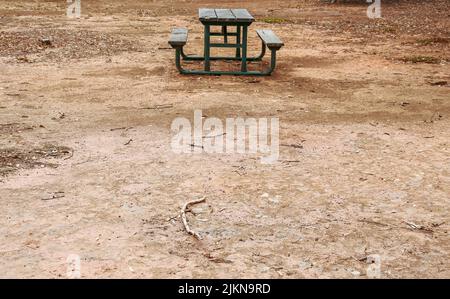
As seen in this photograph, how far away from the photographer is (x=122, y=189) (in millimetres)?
4289

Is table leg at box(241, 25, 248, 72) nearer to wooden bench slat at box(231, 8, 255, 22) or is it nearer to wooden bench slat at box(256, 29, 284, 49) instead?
wooden bench slat at box(231, 8, 255, 22)

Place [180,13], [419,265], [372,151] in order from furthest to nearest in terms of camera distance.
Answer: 1. [180,13]
2. [372,151]
3. [419,265]

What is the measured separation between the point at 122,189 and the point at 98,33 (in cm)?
748

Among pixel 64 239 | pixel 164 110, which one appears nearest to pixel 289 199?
pixel 64 239

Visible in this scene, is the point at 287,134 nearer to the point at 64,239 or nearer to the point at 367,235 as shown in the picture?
the point at 367,235

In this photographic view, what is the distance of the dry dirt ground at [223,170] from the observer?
341 centimetres
